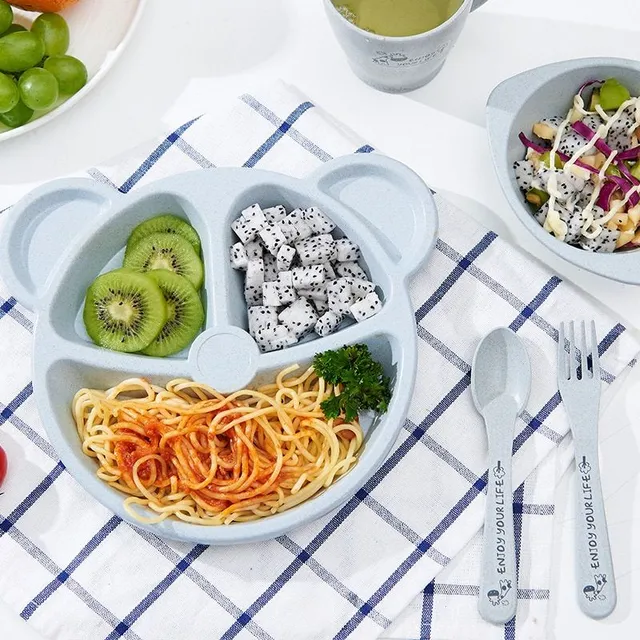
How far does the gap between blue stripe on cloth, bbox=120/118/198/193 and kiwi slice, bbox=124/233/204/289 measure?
18 centimetres

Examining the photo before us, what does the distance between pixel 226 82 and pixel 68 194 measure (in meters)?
0.53

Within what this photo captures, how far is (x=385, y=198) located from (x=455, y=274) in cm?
25

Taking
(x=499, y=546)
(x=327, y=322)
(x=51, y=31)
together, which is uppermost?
(x=51, y=31)

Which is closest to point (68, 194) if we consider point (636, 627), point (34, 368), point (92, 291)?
point (92, 291)

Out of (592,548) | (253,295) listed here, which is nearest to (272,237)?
(253,295)

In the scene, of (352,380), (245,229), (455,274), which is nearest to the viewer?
(352,380)

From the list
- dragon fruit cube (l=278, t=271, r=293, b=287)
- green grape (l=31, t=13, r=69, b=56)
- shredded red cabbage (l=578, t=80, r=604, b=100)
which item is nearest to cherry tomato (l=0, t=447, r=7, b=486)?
dragon fruit cube (l=278, t=271, r=293, b=287)

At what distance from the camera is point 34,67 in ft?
8.37

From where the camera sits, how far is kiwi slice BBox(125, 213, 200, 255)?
248 cm

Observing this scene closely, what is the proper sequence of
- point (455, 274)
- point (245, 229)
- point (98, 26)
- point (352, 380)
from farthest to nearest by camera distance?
point (98, 26), point (455, 274), point (245, 229), point (352, 380)

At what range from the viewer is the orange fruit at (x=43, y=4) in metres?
2.55

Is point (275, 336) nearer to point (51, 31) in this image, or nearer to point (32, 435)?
point (32, 435)

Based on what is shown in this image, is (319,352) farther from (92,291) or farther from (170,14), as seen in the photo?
(170,14)

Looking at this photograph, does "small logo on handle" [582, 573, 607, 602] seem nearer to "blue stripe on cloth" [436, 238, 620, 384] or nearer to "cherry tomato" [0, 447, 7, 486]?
"blue stripe on cloth" [436, 238, 620, 384]
